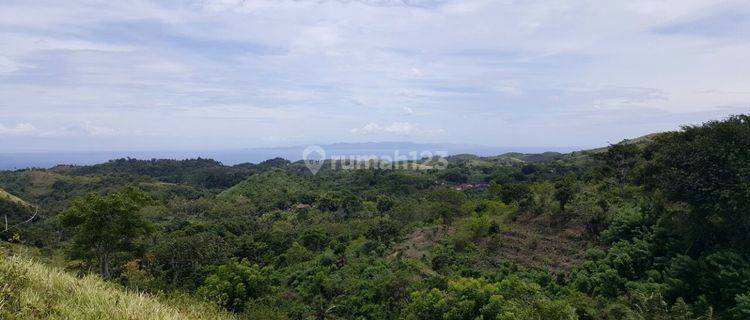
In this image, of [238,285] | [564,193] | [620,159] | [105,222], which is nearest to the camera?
[238,285]

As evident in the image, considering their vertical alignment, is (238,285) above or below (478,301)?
below

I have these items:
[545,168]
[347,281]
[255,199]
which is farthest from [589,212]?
[255,199]

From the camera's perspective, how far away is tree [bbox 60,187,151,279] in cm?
1966

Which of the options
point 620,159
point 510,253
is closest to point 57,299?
point 510,253

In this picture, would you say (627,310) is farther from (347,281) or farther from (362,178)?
(362,178)

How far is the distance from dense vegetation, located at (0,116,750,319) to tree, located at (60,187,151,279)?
0.05 m

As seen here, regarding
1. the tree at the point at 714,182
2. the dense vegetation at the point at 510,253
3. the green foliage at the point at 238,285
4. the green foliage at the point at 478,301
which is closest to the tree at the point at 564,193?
the dense vegetation at the point at 510,253

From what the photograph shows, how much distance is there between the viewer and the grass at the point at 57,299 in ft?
A: 14.2

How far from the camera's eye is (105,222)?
1978cm

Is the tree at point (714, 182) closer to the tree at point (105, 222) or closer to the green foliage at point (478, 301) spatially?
the green foliage at point (478, 301)

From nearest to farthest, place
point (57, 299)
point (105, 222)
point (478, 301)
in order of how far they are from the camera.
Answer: point (57, 299) < point (478, 301) < point (105, 222)

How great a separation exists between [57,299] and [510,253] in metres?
17.6

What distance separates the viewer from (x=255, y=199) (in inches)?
2413

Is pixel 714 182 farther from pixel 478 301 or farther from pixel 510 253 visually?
pixel 478 301
